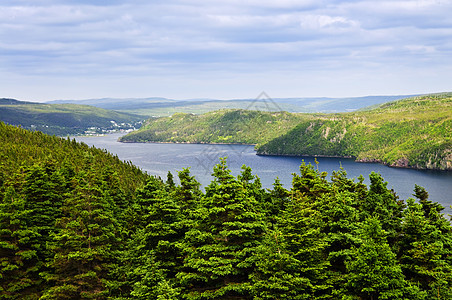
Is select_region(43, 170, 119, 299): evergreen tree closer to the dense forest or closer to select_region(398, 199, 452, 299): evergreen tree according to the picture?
the dense forest

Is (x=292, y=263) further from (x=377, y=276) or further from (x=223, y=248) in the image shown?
(x=377, y=276)

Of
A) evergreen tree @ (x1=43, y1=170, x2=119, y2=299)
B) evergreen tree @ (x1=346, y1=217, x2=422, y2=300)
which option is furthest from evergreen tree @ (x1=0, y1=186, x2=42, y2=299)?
evergreen tree @ (x1=346, y1=217, x2=422, y2=300)

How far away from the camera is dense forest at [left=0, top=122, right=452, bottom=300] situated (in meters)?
36.0

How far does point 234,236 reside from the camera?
124ft

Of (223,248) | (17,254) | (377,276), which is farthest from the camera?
(17,254)

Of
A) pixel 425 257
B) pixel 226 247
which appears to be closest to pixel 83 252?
pixel 226 247

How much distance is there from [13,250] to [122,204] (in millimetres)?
27420

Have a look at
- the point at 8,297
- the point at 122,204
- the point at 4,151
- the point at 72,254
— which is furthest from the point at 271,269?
the point at 4,151

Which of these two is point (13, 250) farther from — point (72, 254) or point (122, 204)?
point (122, 204)

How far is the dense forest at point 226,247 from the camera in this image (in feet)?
118

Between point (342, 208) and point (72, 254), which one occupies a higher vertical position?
point (342, 208)

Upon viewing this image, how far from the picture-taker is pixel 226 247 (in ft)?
121

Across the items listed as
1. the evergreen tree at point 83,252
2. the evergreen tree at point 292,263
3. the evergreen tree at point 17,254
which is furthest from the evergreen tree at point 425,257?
the evergreen tree at point 17,254

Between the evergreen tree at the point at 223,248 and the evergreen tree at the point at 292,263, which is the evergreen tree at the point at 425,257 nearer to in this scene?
the evergreen tree at the point at 292,263
